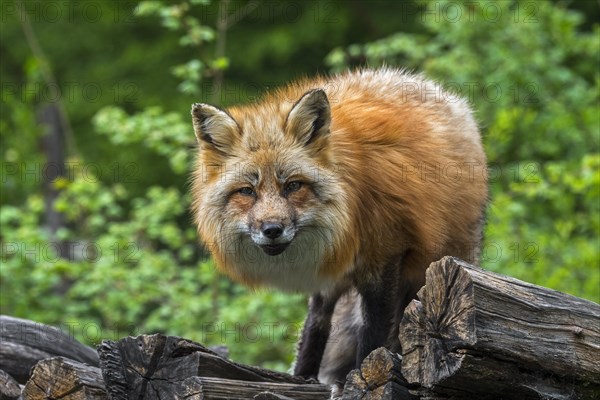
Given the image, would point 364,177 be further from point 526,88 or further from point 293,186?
point 526,88

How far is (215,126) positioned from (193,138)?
16.1 ft

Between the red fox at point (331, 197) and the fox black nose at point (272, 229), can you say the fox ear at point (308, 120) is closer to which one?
the red fox at point (331, 197)

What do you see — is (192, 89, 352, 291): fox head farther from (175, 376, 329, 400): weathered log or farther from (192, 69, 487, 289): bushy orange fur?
(175, 376, 329, 400): weathered log

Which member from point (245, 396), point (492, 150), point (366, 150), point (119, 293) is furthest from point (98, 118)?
point (245, 396)

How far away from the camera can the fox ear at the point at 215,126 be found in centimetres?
582

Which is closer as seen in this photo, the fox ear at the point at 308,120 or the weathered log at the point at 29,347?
the fox ear at the point at 308,120

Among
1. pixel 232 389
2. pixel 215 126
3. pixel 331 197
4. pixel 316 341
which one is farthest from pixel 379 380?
pixel 215 126

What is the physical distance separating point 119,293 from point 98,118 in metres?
2.07

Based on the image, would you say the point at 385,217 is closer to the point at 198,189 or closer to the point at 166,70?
the point at 198,189

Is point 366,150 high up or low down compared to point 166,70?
down

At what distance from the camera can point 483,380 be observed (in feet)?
14.0

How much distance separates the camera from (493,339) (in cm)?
416

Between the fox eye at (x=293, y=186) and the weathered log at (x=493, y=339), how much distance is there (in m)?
1.51

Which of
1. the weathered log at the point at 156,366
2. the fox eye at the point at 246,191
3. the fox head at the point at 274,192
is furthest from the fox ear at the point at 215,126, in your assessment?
the weathered log at the point at 156,366
